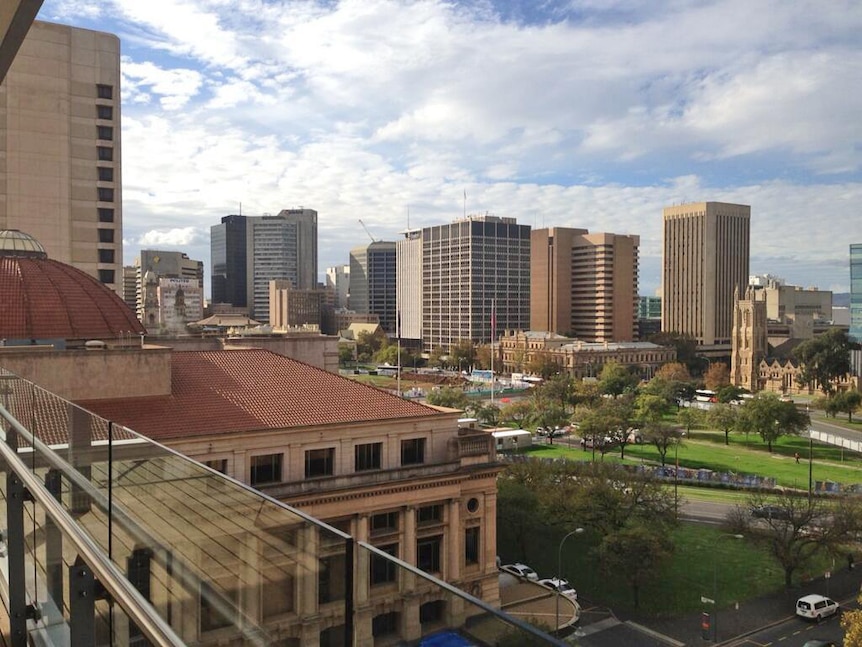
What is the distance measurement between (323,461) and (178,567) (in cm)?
2024

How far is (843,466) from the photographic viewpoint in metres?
57.0

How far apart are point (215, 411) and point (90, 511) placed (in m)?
19.1

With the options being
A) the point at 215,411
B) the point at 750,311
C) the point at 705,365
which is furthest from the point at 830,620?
the point at 705,365

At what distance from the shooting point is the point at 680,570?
34.2 meters

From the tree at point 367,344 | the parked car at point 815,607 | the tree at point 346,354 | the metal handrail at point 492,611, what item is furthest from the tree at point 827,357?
the metal handrail at point 492,611

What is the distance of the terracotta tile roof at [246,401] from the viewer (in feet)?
70.9

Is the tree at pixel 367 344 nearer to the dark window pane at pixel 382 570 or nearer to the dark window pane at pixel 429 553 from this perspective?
the dark window pane at pixel 429 553

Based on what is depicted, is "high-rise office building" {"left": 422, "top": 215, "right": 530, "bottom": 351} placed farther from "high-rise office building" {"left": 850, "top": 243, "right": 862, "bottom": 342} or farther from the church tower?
"high-rise office building" {"left": 850, "top": 243, "right": 862, "bottom": 342}

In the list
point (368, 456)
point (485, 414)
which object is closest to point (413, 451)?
point (368, 456)

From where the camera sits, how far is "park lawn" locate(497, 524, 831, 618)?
3114 centimetres

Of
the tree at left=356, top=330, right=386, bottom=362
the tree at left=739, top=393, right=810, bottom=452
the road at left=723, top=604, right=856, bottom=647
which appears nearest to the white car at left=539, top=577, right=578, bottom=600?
the road at left=723, top=604, right=856, bottom=647

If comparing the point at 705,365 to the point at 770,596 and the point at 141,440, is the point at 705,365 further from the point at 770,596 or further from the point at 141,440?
the point at 141,440

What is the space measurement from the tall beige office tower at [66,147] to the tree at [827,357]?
8659 centimetres

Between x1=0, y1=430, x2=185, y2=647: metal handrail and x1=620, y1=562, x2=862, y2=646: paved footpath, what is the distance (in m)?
27.1
